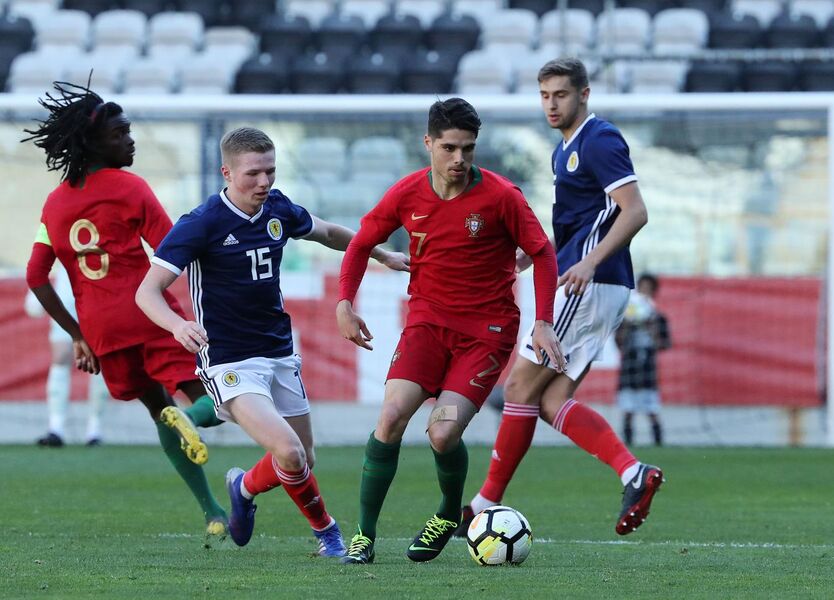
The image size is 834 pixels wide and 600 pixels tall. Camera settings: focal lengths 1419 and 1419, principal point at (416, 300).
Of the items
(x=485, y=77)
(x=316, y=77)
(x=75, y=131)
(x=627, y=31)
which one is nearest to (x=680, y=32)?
(x=627, y=31)

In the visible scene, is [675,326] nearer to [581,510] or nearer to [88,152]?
[581,510]

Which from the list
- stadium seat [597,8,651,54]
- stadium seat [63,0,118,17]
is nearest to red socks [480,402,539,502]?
stadium seat [597,8,651,54]

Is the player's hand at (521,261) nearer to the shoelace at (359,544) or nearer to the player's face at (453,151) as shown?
the player's face at (453,151)

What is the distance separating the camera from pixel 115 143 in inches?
261

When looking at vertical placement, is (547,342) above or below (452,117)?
below

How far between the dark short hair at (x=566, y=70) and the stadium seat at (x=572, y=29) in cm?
1083

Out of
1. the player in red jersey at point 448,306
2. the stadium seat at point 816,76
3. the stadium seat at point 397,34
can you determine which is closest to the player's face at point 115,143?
the player in red jersey at point 448,306

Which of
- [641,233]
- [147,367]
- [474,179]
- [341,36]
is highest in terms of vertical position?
[341,36]

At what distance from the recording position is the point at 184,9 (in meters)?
19.6

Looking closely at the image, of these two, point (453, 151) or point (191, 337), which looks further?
point (453, 151)

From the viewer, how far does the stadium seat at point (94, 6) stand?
65.0ft

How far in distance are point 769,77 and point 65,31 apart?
907 centimetres

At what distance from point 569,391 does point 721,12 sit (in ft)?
43.1

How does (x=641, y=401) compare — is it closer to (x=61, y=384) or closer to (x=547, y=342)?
(x=61, y=384)
